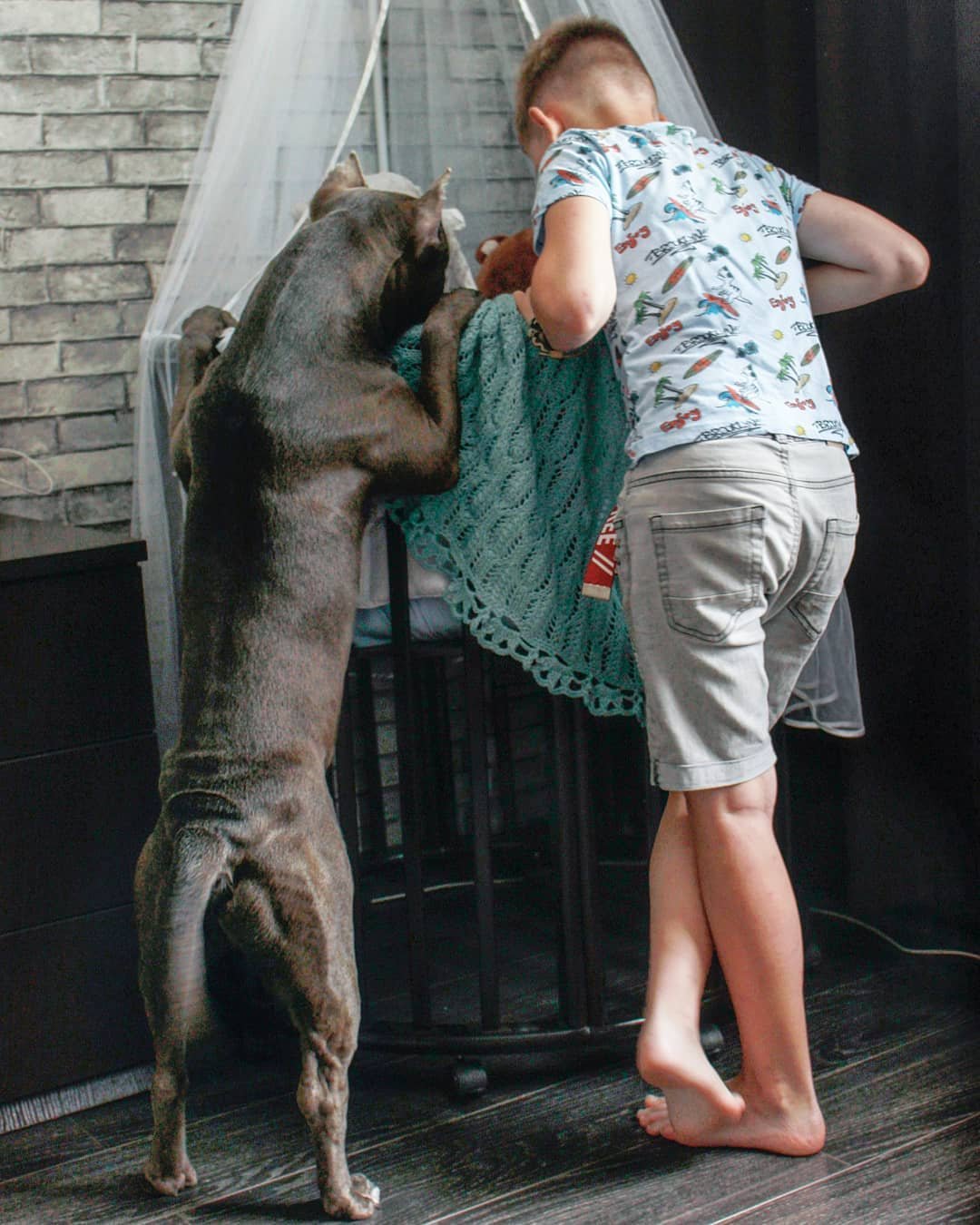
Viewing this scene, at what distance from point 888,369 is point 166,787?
4.25ft

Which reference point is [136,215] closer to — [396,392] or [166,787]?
[396,392]

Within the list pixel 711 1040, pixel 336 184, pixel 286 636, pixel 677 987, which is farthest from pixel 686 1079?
pixel 336 184

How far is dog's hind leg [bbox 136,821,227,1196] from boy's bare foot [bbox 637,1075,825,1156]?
59 cm

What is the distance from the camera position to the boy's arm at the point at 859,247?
5.43ft

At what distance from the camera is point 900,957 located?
2.13 metres

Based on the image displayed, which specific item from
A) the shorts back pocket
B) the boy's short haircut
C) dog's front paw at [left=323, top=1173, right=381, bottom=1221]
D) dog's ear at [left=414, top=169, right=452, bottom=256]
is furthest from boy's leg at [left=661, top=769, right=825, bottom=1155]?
the boy's short haircut

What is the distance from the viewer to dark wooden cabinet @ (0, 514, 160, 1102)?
1.80m

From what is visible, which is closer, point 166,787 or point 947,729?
point 166,787

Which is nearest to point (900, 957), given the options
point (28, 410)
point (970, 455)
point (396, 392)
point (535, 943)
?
point (535, 943)

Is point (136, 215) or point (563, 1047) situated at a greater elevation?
point (136, 215)

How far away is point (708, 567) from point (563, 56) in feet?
2.31

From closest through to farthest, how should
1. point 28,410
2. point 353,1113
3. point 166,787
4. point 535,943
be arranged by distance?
point 166,787
point 353,1113
point 535,943
point 28,410

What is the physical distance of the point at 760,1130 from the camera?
1.58 meters

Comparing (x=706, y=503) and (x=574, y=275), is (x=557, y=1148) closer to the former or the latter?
(x=706, y=503)
